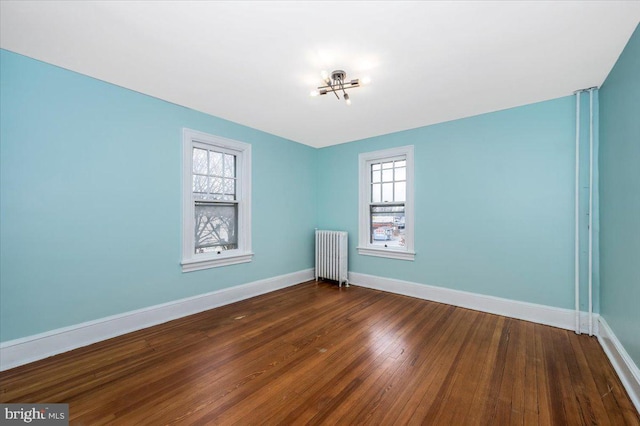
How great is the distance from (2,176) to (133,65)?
4.56ft

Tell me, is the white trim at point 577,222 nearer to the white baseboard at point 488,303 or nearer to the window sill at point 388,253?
the white baseboard at point 488,303

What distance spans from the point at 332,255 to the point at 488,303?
2.36m

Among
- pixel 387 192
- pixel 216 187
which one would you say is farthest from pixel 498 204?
pixel 216 187

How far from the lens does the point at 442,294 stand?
3602 mm

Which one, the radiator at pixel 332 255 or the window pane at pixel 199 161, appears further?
the radiator at pixel 332 255

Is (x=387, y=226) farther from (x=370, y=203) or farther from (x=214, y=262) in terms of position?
(x=214, y=262)

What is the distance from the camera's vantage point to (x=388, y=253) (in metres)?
4.16

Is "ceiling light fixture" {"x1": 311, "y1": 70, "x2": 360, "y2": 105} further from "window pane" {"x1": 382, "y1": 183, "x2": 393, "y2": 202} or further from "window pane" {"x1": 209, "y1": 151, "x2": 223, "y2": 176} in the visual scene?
"window pane" {"x1": 382, "y1": 183, "x2": 393, "y2": 202}

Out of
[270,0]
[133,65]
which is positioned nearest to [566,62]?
[270,0]

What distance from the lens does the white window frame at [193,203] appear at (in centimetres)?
315

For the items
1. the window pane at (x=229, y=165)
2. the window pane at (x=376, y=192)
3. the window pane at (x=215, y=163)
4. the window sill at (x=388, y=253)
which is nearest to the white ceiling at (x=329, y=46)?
the window pane at (x=215, y=163)

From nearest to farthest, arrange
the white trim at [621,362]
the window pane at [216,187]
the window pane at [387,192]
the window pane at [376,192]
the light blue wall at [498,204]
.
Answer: the white trim at [621,362] → the light blue wall at [498,204] → the window pane at [216,187] → the window pane at [387,192] → the window pane at [376,192]

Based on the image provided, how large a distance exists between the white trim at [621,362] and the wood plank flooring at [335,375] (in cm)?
6

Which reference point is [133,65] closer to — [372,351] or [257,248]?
[257,248]
